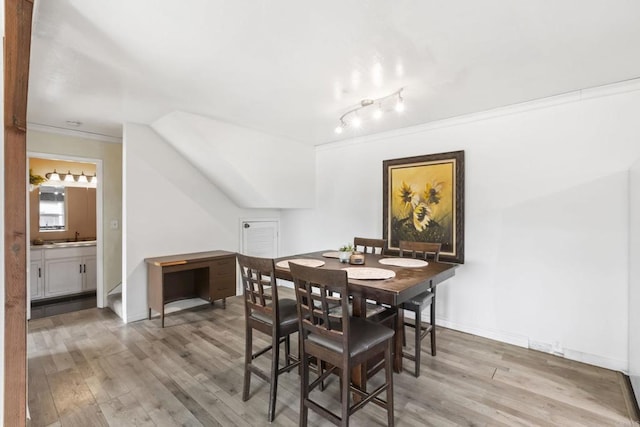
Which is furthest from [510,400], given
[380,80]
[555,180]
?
[380,80]

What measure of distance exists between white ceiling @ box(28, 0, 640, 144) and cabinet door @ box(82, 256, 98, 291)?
2568mm

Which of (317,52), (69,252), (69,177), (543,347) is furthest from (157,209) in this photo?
(543,347)

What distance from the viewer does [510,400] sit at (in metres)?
2.19

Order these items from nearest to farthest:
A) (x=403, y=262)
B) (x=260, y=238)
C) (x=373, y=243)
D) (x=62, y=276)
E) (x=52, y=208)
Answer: (x=403, y=262), (x=373, y=243), (x=62, y=276), (x=52, y=208), (x=260, y=238)

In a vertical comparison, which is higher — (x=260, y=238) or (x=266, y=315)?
(x=260, y=238)

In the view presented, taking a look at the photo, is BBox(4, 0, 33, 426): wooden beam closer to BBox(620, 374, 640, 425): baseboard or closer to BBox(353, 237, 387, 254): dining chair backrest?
BBox(353, 237, 387, 254): dining chair backrest

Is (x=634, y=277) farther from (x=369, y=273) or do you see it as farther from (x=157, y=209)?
(x=157, y=209)

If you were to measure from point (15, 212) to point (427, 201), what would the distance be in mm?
3487

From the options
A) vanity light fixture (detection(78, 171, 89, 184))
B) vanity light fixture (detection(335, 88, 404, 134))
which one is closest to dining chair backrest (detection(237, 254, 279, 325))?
vanity light fixture (detection(335, 88, 404, 134))

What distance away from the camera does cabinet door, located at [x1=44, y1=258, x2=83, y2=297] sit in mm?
4461

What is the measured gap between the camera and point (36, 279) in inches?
171

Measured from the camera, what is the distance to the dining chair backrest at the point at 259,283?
1.96 meters

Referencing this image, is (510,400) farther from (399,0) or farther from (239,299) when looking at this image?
(239,299)

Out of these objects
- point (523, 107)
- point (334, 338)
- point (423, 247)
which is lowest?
point (334, 338)
